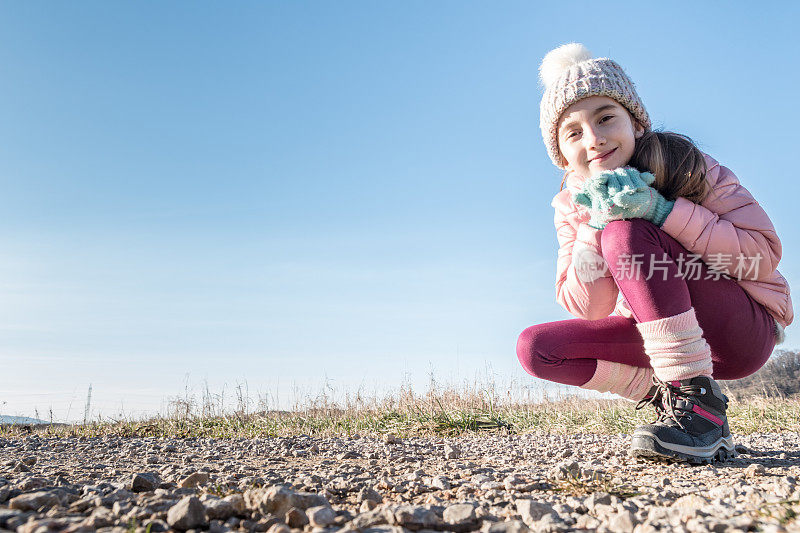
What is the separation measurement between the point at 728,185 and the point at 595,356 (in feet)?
3.77

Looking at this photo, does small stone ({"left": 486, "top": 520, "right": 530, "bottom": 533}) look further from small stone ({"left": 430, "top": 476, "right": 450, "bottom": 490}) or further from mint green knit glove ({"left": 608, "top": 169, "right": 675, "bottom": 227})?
mint green knit glove ({"left": 608, "top": 169, "right": 675, "bottom": 227})

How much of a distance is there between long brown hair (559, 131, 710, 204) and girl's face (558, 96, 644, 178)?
0.10 m

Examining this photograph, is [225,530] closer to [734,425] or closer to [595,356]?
[595,356]

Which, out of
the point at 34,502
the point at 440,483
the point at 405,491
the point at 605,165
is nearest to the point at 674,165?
the point at 605,165

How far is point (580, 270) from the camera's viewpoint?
304cm

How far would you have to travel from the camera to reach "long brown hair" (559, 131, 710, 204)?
2.82 metres

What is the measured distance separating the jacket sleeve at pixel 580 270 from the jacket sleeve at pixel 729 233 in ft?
1.28

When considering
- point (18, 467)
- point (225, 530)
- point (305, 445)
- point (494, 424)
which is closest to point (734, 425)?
point (494, 424)

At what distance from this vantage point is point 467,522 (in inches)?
53.9

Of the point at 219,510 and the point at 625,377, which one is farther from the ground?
the point at 625,377

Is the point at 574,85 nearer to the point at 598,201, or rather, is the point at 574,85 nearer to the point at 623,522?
the point at 598,201

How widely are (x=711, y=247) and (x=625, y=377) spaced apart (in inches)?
35.2

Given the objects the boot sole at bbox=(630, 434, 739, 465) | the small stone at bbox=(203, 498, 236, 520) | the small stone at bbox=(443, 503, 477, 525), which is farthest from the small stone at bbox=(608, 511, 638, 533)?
the boot sole at bbox=(630, 434, 739, 465)

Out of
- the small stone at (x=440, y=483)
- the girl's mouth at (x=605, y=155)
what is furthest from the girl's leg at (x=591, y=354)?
the small stone at (x=440, y=483)
